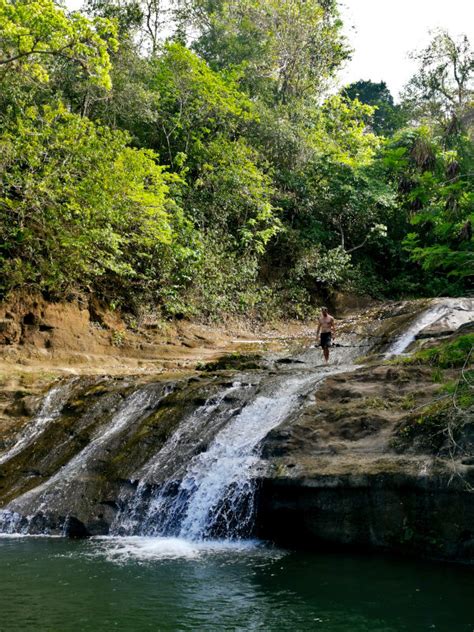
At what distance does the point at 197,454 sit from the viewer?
33.6 ft

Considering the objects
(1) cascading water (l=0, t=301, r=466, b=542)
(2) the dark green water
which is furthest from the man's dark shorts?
(2) the dark green water

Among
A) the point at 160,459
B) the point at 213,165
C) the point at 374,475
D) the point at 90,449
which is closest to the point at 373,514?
the point at 374,475

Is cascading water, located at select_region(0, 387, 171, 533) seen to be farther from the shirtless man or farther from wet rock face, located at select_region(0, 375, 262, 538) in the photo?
the shirtless man

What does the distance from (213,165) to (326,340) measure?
33.4 ft

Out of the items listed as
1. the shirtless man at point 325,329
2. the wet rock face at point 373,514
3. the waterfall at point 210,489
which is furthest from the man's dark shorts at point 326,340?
the wet rock face at point 373,514

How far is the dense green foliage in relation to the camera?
14787 mm

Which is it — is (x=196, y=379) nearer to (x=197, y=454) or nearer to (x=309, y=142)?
(x=197, y=454)

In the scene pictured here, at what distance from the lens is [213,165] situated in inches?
891

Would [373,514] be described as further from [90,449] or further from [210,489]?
[90,449]

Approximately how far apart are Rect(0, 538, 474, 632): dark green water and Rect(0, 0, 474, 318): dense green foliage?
3.83 metres

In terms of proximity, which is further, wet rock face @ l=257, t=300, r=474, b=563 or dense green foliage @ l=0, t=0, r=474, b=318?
dense green foliage @ l=0, t=0, r=474, b=318

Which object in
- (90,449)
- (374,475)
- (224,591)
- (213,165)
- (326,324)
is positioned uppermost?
(213,165)

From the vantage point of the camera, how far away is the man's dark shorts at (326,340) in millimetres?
15016

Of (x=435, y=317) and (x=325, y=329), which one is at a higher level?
(x=435, y=317)
